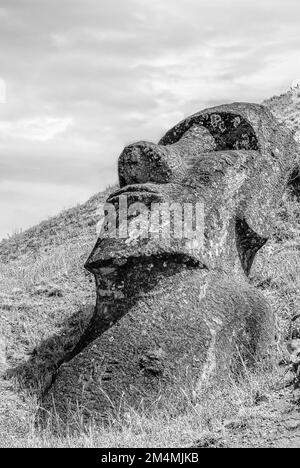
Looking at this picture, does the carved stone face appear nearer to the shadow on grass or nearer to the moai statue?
the moai statue

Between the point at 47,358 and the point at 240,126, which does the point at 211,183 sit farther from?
the point at 47,358

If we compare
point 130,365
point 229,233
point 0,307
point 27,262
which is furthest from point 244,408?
point 27,262

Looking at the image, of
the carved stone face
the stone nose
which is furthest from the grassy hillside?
the stone nose

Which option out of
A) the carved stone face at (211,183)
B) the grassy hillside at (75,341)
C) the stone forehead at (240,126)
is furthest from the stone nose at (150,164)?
the grassy hillside at (75,341)

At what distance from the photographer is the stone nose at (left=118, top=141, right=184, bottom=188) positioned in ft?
30.9

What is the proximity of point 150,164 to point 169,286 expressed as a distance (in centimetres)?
158

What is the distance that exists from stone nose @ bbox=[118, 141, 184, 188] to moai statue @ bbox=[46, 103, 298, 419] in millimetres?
11

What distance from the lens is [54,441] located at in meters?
7.73

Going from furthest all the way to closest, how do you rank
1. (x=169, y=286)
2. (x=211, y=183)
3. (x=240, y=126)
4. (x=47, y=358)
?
(x=240, y=126) < (x=47, y=358) < (x=211, y=183) < (x=169, y=286)

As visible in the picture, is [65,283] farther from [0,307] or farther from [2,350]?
[2,350]

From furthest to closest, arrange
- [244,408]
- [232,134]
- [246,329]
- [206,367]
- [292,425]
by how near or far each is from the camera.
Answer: [232,134]
[246,329]
[206,367]
[244,408]
[292,425]

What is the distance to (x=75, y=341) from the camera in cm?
1066

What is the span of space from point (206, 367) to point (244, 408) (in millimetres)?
1195

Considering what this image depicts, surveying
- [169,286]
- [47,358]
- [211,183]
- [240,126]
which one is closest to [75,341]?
[47,358]
